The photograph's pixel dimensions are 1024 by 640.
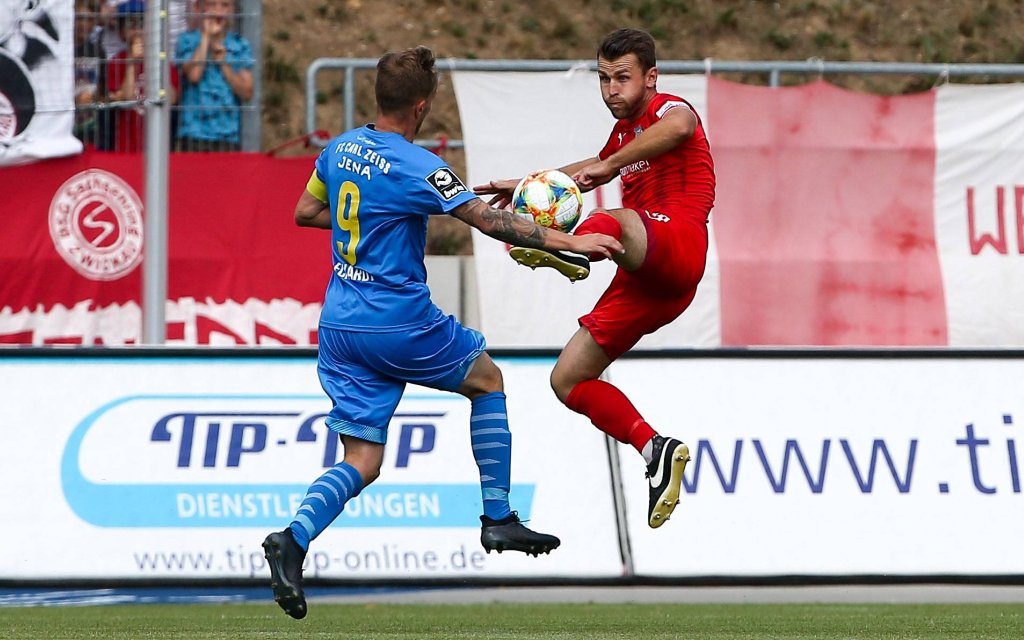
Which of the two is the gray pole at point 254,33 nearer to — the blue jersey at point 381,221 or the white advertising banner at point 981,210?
the blue jersey at point 381,221

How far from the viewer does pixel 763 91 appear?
466 inches

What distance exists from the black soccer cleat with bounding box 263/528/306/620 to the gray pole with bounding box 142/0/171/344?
391 cm

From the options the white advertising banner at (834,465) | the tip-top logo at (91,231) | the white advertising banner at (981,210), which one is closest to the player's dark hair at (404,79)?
the white advertising banner at (834,465)

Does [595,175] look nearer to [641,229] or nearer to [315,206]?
[641,229]

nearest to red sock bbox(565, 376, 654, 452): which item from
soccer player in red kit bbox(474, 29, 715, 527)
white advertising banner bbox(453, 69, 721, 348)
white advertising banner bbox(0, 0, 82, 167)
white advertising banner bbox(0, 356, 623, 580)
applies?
soccer player in red kit bbox(474, 29, 715, 527)

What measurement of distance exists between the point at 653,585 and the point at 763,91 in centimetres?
416

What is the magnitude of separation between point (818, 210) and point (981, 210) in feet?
3.72

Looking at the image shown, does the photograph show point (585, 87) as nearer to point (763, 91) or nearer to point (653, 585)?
point (763, 91)

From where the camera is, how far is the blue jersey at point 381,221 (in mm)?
6426

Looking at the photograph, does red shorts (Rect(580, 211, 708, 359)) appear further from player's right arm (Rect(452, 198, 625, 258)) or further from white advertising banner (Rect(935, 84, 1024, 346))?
white advertising banner (Rect(935, 84, 1024, 346))

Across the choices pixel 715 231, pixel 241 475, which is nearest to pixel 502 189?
pixel 241 475

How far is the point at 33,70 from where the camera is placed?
425 inches

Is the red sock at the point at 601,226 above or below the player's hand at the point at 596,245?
above

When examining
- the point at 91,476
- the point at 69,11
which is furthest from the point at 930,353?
the point at 69,11
